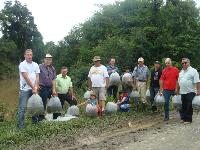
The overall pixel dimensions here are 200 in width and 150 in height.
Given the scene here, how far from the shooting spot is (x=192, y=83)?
1315 centimetres

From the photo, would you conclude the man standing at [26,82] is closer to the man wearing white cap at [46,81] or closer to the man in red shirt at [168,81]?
the man wearing white cap at [46,81]

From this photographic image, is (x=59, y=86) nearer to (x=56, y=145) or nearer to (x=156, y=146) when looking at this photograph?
(x=56, y=145)

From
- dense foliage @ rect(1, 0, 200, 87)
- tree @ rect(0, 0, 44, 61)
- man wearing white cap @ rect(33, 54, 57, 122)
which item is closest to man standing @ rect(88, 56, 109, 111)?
man wearing white cap @ rect(33, 54, 57, 122)

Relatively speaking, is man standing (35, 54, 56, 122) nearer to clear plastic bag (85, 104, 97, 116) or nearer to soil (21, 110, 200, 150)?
clear plastic bag (85, 104, 97, 116)

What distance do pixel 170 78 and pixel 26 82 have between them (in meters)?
4.56

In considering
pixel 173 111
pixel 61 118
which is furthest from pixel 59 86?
pixel 173 111

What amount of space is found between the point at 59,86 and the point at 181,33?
19.4 meters

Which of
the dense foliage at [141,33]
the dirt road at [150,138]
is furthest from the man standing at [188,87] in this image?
the dense foliage at [141,33]

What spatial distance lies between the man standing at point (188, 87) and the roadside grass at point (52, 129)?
67.6 inches

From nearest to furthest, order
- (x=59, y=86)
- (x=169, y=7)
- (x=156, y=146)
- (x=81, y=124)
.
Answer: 1. (x=156, y=146)
2. (x=81, y=124)
3. (x=59, y=86)
4. (x=169, y=7)

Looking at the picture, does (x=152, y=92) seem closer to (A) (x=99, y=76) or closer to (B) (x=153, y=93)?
(B) (x=153, y=93)

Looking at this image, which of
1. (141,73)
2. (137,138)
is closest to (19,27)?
(141,73)

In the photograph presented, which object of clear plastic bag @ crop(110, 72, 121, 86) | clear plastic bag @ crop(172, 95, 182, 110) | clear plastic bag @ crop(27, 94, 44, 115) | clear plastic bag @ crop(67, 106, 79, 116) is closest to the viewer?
clear plastic bag @ crop(27, 94, 44, 115)

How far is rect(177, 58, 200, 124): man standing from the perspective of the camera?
13.1 meters
